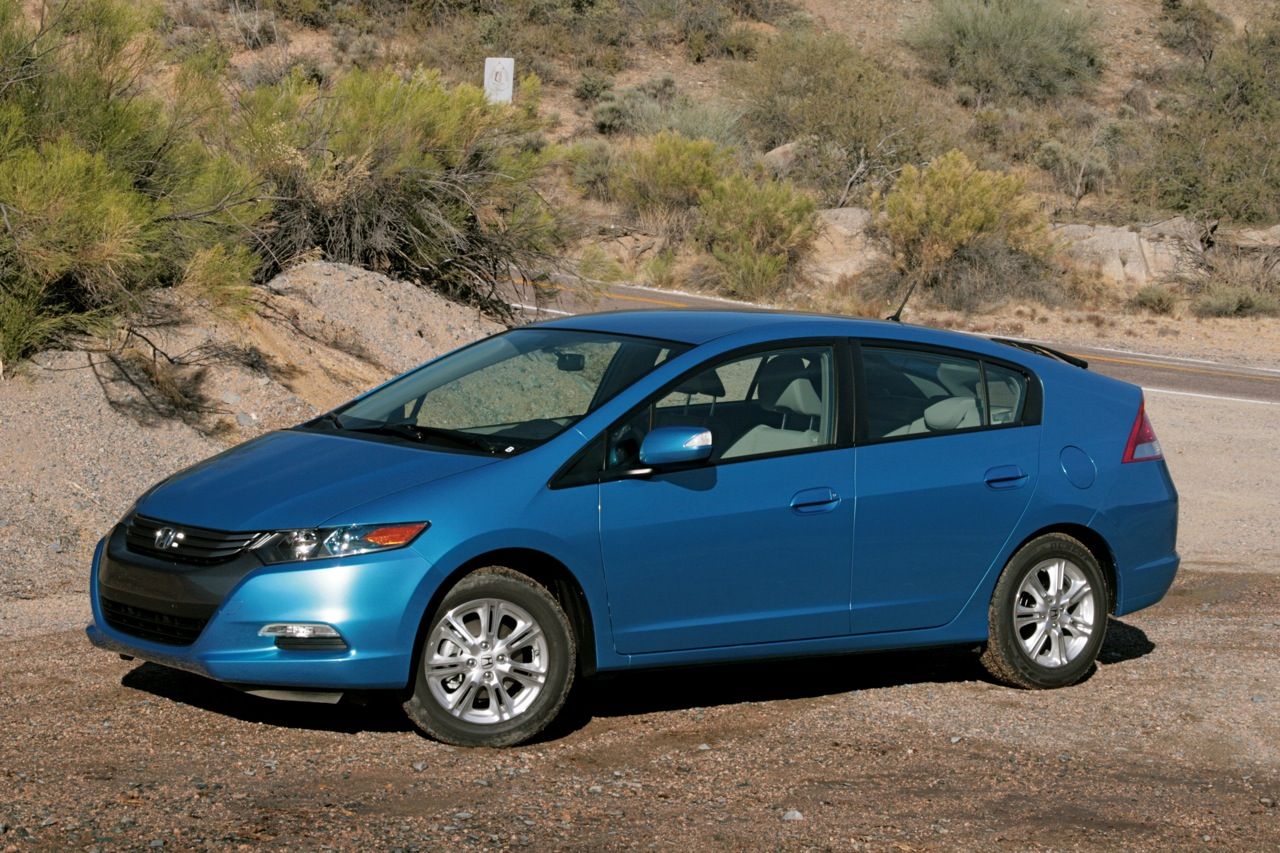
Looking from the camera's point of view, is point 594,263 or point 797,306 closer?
point 594,263

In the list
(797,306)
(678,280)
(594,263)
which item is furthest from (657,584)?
(678,280)

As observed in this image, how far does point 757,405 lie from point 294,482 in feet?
6.22

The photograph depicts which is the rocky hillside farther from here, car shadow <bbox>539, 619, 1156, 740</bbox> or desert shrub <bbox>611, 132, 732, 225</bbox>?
desert shrub <bbox>611, 132, 732, 225</bbox>

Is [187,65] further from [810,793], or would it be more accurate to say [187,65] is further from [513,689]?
[810,793]

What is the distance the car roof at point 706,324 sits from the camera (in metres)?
6.68

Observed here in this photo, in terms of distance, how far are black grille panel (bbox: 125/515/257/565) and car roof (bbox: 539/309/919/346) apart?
1.96m

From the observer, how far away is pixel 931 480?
6.68m

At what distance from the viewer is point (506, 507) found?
571 centimetres

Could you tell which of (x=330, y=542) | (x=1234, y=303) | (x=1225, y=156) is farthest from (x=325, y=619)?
(x=1225, y=156)

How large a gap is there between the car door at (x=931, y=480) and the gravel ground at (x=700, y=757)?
1.61ft

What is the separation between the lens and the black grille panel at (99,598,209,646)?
5637 millimetres

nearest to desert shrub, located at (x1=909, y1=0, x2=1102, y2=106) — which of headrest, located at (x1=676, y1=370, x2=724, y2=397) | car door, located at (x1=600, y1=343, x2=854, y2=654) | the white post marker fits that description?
the white post marker

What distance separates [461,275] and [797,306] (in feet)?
44.3

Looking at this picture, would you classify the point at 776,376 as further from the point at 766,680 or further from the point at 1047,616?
the point at 1047,616
